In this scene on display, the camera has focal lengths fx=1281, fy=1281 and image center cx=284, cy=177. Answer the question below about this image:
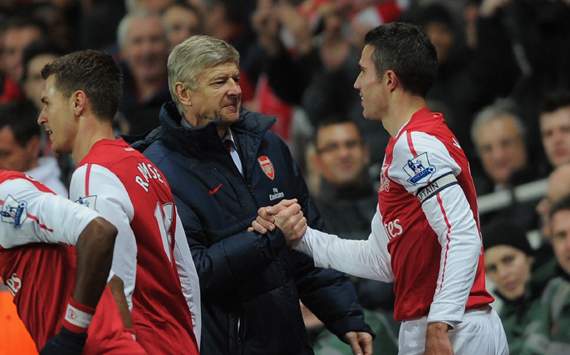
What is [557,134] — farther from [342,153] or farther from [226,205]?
[226,205]

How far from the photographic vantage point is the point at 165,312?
198 inches

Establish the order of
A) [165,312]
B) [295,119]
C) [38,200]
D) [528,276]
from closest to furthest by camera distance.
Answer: [38,200] → [165,312] → [528,276] → [295,119]

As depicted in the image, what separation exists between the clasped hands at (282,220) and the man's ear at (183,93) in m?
0.59

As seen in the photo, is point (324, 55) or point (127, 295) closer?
point (127, 295)

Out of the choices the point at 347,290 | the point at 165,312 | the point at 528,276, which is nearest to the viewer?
the point at 165,312

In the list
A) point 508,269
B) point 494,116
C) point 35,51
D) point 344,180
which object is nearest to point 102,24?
point 35,51

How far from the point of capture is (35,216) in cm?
454

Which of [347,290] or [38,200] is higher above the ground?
[38,200]

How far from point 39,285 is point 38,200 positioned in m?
0.34

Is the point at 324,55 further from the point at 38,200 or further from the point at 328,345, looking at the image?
the point at 38,200

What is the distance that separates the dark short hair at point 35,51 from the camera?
9938mm

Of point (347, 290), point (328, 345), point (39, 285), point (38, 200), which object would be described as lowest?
point (328, 345)

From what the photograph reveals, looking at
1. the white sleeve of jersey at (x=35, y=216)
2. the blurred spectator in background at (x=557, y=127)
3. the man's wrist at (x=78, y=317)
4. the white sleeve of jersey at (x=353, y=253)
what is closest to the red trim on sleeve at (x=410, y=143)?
the white sleeve of jersey at (x=353, y=253)

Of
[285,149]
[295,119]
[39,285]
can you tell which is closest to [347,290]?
[285,149]
